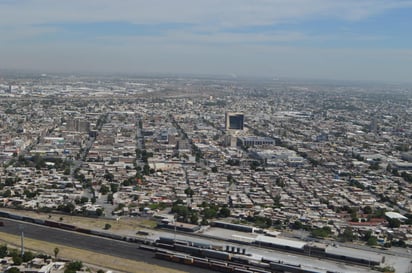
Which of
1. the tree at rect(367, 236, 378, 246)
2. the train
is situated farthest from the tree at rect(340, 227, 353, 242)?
the train

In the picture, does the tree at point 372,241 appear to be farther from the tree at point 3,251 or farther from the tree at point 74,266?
the tree at point 3,251

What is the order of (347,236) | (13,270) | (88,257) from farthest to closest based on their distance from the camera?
(347,236) < (88,257) < (13,270)

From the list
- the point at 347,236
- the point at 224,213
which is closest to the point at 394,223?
the point at 347,236

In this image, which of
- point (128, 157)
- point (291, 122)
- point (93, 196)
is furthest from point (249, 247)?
point (291, 122)

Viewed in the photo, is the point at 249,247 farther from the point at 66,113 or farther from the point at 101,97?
the point at 101,97

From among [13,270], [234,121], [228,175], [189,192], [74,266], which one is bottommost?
[228,175]

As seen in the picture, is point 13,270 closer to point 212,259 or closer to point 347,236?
point 212,259

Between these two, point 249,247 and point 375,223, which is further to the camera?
point 375,223

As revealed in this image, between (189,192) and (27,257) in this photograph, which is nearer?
(27,257)
